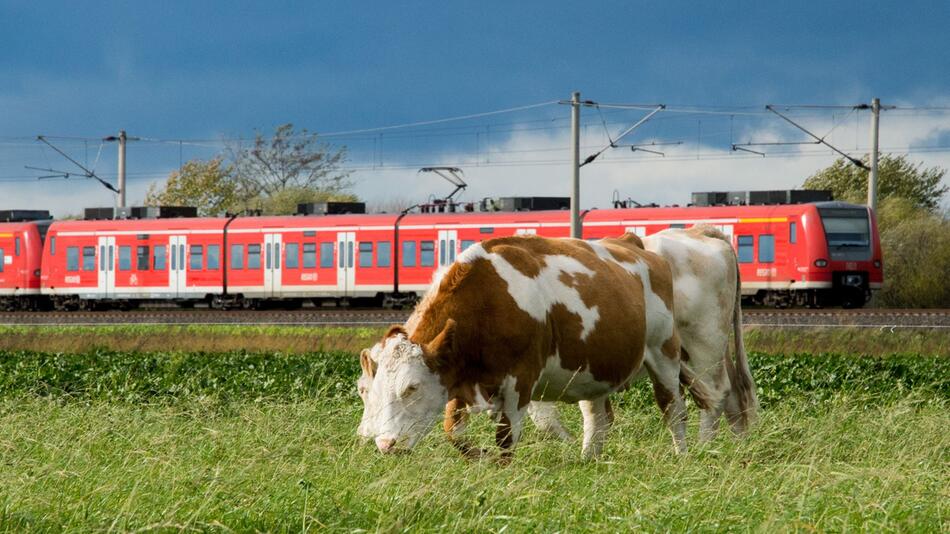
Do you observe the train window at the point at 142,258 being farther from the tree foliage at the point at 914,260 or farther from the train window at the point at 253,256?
the tree foliage at the point at 914,260

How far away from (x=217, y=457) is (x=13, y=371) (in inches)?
328

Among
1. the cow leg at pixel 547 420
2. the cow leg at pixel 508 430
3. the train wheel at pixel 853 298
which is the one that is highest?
the cow leg at pixel 508 430

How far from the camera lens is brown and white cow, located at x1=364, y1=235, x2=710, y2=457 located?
683 cm

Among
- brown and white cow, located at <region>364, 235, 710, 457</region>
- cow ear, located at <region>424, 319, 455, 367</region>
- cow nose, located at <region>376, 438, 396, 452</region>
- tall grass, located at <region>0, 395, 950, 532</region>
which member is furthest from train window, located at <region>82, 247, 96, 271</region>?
cow nose, located at <region>376, 438, 396, 452</region>

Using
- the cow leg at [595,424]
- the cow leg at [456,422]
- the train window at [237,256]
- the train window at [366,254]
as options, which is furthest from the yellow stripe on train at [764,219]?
the cow leg at [456,422]

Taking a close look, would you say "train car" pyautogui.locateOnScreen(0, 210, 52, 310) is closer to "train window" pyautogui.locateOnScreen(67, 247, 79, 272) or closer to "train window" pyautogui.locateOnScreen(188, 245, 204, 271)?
"train window" pyautogui.locateOnScreen(67, 247, 79, 272)

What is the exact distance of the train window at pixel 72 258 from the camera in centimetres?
4275

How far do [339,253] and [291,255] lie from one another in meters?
1.67

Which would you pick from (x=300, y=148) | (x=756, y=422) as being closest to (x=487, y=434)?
(x=756, y=422)

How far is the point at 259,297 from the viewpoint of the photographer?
131ft

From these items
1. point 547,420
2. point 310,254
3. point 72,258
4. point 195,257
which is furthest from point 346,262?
point 547,420

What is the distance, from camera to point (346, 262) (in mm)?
38438

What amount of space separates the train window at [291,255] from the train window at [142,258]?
517 centimetres

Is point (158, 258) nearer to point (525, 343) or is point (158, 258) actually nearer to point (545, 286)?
point (545, 286)
